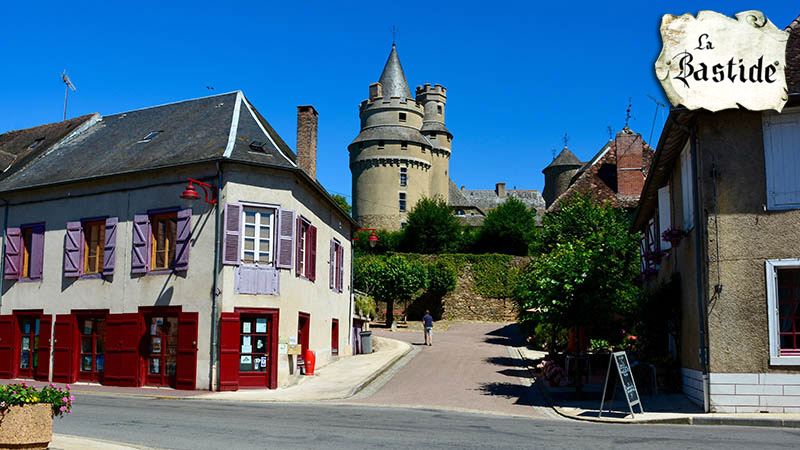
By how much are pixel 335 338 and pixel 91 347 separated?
807cm

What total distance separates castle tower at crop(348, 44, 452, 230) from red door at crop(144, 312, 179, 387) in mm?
48154

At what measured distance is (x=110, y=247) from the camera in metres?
19.9

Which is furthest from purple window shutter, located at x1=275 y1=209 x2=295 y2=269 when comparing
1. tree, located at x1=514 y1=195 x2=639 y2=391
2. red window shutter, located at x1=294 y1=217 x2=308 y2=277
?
tree, located at x1=514 y1=195 x2=639 y2=391

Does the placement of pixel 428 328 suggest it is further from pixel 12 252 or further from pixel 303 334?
pixel 12 252

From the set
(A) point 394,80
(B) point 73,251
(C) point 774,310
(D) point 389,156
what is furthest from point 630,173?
(A) point 394,80

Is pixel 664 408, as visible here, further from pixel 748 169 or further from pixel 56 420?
pixel 56 420

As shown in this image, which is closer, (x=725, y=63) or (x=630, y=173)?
(x=725, y=63)

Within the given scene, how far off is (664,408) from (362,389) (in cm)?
749

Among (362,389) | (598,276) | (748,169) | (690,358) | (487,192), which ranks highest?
(487,192)

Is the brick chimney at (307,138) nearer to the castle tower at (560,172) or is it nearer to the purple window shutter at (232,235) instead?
the purple window shutter at (232,235)

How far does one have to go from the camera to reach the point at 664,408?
13.4m

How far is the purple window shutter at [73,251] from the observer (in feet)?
67.3

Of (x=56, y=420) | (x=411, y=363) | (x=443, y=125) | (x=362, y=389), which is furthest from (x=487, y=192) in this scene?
(x=56, y=420)

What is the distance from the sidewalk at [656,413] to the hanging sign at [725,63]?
517 cm
